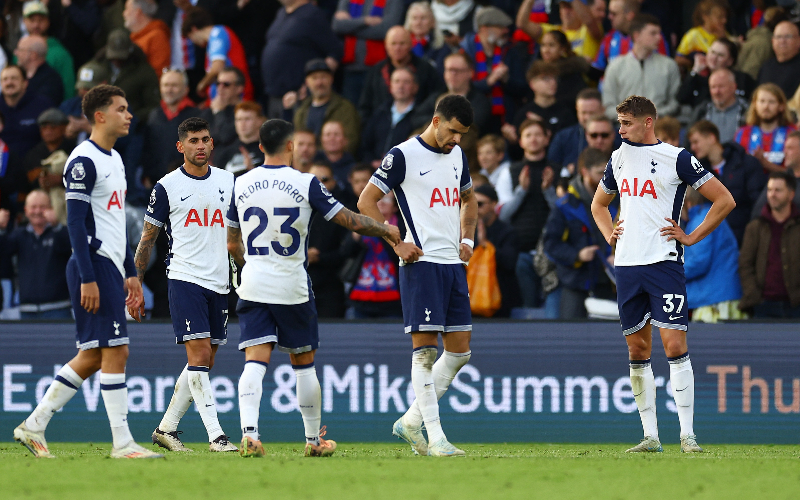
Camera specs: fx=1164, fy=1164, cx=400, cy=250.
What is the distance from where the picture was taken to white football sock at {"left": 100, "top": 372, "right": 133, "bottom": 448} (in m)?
7.98

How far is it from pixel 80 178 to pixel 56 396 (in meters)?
1.57

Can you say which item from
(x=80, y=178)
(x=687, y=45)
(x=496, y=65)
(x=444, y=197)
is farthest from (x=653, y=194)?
(x=687, y=45)

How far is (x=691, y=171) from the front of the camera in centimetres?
893

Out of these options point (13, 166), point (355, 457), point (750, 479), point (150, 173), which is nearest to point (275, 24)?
point (150, 173)

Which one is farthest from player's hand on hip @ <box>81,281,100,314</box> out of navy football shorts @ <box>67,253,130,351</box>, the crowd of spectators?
the crowd of spectators

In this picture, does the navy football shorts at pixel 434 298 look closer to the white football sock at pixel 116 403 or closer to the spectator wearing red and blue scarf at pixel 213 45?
the white football sock at pixel 116 403

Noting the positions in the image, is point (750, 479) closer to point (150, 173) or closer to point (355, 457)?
point (355, 457)

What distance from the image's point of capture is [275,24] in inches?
624

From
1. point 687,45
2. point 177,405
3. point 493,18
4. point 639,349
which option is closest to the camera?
point 639,349

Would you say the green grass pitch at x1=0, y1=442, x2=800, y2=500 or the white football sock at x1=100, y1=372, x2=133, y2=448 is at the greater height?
the white football sock at x1=100, y1=372, x2=133, y2=448

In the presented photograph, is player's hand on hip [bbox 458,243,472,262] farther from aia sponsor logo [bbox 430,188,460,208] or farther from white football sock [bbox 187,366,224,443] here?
white football sock [bbox 187,366,224,443]

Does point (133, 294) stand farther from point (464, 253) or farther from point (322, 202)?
point (464, 253)

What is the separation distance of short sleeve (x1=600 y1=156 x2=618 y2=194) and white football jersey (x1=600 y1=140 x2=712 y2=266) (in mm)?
221

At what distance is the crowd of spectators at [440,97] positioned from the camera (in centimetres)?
1219
